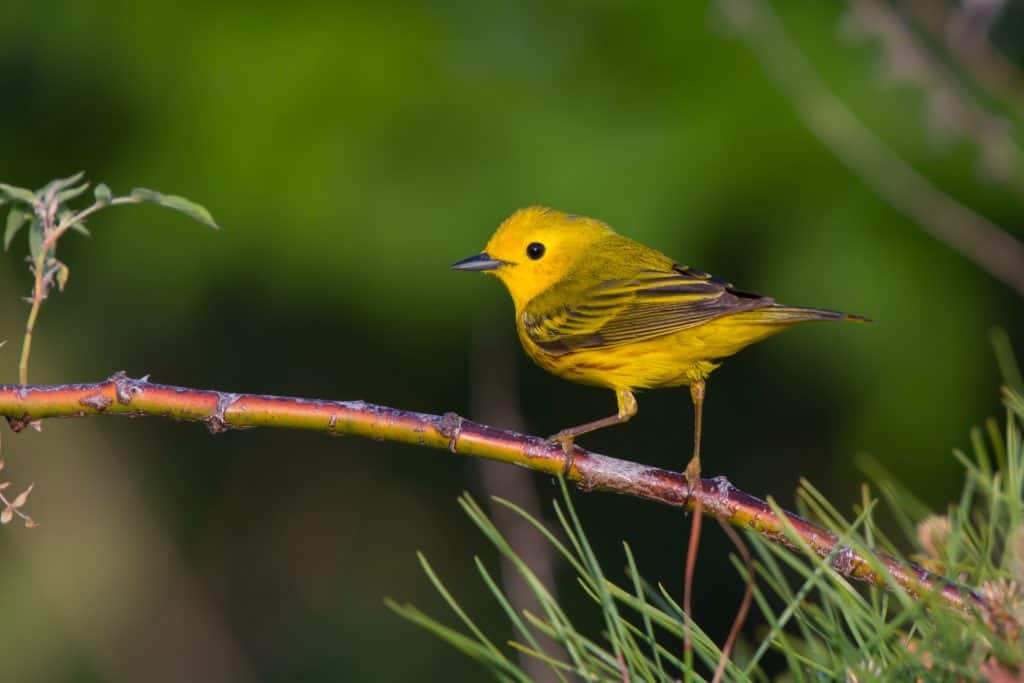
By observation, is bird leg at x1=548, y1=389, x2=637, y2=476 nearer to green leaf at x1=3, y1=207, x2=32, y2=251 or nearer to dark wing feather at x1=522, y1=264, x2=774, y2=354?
dark wing feather at x1=522, y1=264, x2=774, y2=354

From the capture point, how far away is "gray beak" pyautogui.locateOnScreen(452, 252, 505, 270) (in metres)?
3.84

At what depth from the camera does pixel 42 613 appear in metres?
5.71

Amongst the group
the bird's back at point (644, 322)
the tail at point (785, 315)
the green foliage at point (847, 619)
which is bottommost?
the green foliage at point (847, 619)

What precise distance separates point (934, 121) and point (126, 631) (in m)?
4.30

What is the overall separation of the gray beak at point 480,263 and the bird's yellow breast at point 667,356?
66 centimetres

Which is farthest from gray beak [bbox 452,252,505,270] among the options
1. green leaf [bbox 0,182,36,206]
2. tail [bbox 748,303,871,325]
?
green leaf [bbox 0,182,36,206]

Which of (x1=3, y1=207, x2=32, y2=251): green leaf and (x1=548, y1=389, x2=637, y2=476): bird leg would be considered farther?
(x1=548, y1=389, x2=637, y2=476): bird leg

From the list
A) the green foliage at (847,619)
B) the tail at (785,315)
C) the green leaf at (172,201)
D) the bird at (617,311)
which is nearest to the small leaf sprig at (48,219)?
the green leaf at (172,201)

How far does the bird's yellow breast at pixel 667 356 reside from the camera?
3014mm

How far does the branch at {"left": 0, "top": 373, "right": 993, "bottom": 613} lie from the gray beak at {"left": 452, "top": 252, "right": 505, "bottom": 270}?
198 cm

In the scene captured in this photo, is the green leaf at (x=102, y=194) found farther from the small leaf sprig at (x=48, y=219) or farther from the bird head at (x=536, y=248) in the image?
the bird head at (x=536, y=248)

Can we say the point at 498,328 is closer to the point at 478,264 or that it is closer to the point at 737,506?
the point at 478,264

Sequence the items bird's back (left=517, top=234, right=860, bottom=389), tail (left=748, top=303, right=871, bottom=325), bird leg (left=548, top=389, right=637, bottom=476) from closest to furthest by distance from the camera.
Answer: bird leg (left=548, top=389, right=637, bottom=476)
tail (left=748, top=303, right=871, bottom=325)
bird's back (left=517, top=234, right=860, bottom=389)

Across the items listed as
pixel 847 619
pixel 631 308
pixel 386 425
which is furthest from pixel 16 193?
pixel 631 308
